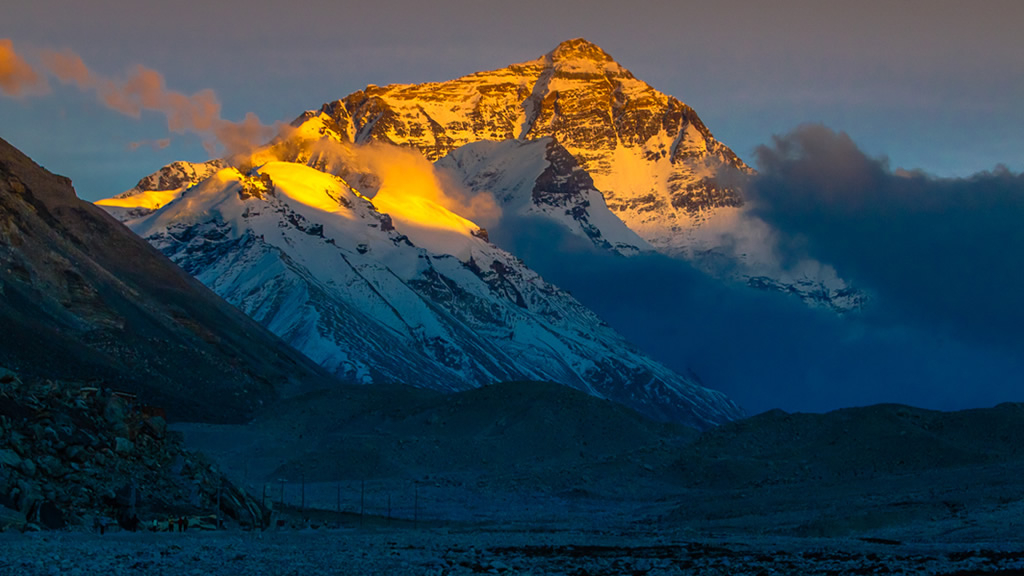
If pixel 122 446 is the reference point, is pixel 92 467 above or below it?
below

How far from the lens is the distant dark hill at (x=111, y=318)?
148 meters

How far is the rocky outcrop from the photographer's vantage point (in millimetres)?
46656

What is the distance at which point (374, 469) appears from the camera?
382 ft

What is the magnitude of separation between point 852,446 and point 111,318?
296ft

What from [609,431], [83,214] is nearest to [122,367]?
[83,214]

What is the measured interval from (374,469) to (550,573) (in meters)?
75.9

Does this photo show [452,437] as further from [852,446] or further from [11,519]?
[11,519]

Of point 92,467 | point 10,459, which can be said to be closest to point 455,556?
point 92,467

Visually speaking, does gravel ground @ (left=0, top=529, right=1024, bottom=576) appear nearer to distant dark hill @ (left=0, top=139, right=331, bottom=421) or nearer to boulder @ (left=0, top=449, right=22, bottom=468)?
boulder @ (left=0, top=449, right=22, bottom=468)

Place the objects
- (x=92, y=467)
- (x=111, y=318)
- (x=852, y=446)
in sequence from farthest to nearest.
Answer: (x=111, y=318)
(x=852, y=446)
(x=92, y=467)

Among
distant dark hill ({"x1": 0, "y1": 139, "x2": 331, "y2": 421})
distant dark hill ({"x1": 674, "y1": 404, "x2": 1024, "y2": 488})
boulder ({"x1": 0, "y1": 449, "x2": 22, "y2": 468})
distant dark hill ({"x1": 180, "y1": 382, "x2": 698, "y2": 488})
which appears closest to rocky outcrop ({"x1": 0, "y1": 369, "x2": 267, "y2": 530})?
boulder ({"x1": 0, "y1": 449, "x2": 22, "y2": 468})

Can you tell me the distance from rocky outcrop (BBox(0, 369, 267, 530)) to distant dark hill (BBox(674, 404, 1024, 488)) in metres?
52.0

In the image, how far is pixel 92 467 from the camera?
5012cm

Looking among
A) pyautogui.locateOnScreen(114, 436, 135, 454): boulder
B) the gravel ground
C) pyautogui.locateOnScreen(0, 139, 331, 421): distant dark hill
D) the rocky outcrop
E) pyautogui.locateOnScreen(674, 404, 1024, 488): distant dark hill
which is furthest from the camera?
pyautogui.locateOnScreen(0, 139, 331, 421): distant dark hill
